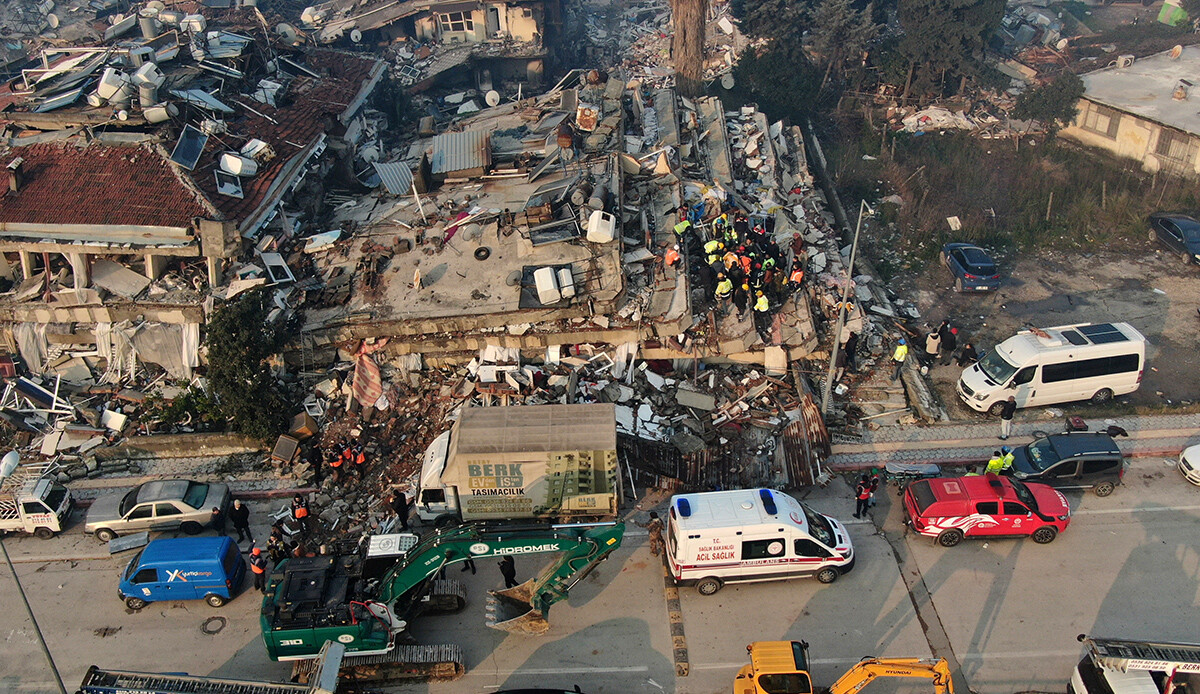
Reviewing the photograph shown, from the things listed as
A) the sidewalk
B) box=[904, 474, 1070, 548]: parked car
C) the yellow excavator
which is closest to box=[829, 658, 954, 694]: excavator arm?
the yellow excavator

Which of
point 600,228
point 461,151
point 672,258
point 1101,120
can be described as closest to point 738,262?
point 672,258

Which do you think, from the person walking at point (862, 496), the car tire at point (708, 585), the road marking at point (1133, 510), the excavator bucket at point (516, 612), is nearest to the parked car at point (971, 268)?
the road marking at point (1133, 510)

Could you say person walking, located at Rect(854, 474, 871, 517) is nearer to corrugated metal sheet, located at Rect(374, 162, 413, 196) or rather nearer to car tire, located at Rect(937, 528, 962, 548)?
car tire, located at Rect(937, 528, 962, 548)

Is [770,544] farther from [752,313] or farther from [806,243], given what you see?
[806,243]

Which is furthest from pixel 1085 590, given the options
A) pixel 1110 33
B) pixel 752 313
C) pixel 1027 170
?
pixel 1110 33

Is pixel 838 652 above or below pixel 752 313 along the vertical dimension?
below

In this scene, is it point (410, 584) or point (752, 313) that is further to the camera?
point (752, 313)
